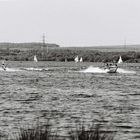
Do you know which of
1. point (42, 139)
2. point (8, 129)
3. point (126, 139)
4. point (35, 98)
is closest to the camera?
point (42, 139)

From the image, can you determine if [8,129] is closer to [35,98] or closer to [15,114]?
[15,114]

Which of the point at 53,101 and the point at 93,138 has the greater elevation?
the point at 93,138

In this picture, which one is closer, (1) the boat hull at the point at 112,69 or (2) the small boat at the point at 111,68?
(1) the boat hull at the point at 112,69

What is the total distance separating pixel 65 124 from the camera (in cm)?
3291

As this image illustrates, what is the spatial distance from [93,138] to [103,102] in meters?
27.1

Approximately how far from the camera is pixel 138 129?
104 feet

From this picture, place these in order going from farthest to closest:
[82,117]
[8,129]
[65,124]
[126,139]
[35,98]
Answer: [35,98]
[82,117]
[65,124]
[8,129]
[126,139]

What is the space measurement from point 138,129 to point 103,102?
1552cm

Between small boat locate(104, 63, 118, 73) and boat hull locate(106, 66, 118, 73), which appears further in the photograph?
small boat locate(104, 63, 118, 73)

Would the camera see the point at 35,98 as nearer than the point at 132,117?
No

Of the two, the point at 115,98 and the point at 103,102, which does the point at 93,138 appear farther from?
the point at 115,98

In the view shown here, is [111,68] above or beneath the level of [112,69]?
above

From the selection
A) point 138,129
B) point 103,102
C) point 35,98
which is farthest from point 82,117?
point 35,98

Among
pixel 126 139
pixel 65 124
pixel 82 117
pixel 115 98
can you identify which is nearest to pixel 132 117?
pixel 82 117
